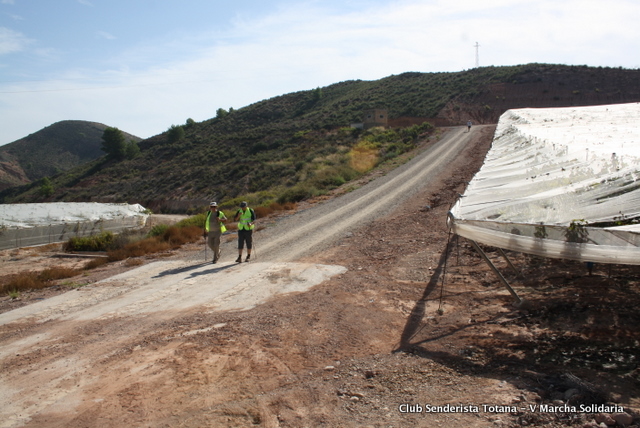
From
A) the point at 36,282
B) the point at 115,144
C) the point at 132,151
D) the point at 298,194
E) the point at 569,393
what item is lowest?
the point at 36,282

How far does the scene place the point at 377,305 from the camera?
7.91 m

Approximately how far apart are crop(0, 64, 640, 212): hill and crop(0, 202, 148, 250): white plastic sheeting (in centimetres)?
850

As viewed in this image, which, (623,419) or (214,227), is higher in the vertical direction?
(214,227)

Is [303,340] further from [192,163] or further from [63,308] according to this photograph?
[192,163]

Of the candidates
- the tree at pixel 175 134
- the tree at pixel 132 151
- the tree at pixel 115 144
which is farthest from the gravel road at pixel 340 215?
the tree at pixel 115 144

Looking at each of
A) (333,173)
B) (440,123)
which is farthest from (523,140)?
(440,123)

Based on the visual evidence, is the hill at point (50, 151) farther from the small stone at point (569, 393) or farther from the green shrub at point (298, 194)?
the small stone at point (569, 393)

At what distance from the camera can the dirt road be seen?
4.57 m

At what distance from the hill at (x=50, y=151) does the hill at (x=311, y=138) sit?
26055 millimetres

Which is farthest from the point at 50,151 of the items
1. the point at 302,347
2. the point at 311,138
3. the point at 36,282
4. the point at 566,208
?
the point at 566,208

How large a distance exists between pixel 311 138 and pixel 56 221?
4062cm

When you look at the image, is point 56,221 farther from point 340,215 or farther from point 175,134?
point 175,134

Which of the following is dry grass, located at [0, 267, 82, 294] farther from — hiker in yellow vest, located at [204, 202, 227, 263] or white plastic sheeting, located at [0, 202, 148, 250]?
white plastic sheeting, located at [0, 202, 148, 250]

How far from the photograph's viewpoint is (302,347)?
6215 millimetres
